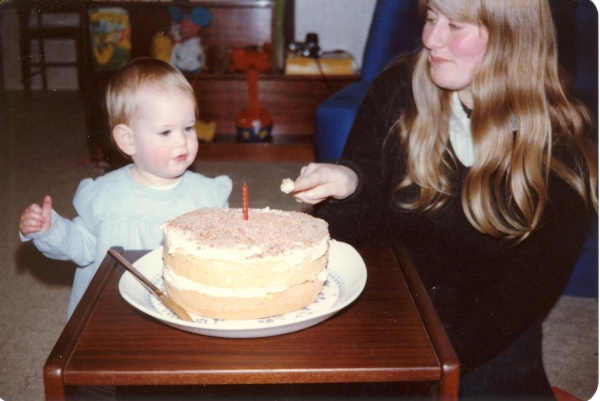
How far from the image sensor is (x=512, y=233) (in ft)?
4.58

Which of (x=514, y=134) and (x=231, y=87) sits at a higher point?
(x=514, y=134)

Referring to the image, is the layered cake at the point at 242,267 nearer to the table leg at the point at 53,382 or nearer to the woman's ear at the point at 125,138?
the table leg at the point at 53,382

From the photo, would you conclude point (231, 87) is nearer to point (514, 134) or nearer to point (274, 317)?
point (514, 134)

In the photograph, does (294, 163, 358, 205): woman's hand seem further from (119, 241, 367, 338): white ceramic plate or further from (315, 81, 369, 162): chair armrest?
(315, 81, 369, 162): chair armrest

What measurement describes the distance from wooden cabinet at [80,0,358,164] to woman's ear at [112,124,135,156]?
1927mm

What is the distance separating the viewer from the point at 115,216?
1.39 m

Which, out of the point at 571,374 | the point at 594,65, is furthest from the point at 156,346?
the point at 594,65

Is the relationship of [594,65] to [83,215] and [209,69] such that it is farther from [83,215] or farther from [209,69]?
[209,69]

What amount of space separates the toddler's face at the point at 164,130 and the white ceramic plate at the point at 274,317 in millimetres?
367

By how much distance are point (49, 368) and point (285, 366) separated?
296mm

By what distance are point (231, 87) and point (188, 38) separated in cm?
34

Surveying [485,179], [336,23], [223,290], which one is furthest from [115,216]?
[336,23]

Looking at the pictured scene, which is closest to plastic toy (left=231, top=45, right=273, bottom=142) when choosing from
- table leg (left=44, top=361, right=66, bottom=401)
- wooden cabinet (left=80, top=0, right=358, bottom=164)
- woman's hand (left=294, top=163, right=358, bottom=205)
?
wooden cabinet (left=80, top=0, right=358, bottom=164)

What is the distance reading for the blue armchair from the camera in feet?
6.92
